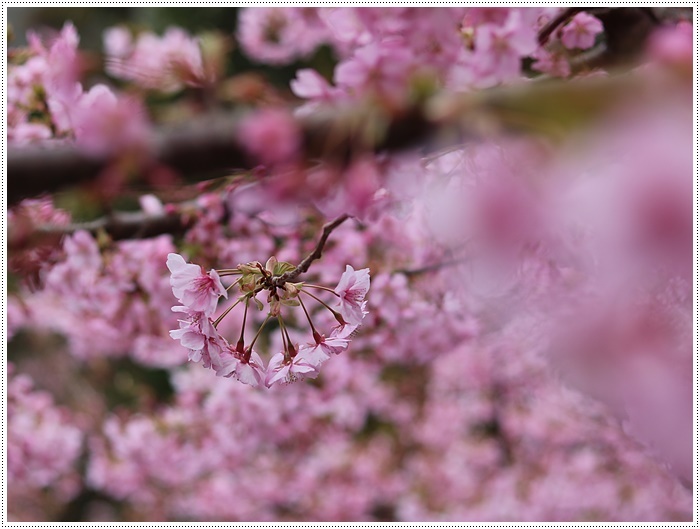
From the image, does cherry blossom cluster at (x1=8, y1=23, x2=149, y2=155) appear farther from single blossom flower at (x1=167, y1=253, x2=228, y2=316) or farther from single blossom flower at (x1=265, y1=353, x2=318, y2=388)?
single blossom flower at (x1=265, y1=353, x2=318, y2=388)

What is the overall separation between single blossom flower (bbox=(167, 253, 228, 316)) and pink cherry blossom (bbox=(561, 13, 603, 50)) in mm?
782

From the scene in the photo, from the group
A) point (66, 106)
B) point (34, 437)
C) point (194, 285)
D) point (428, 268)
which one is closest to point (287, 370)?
point (194, 285)

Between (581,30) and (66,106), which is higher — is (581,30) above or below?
above

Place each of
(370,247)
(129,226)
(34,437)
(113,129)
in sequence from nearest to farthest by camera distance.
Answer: (113,129) < (129,226) < (370,247) < (34,437)

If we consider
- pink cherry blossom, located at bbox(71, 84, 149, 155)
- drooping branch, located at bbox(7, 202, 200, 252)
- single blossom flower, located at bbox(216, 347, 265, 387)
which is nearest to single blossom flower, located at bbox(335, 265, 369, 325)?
single blossom flower, located at bbox(216, 347, 265, 387)

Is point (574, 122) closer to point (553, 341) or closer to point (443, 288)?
point (553, 341)

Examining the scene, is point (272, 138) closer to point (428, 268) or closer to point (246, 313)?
point (246, 313)

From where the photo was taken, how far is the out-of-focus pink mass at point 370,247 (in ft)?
1.27

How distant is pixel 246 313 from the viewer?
0.66 metres

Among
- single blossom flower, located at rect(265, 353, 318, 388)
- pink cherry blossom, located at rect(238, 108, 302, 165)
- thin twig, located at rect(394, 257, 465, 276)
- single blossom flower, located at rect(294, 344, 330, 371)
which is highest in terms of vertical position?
pink cherry blossom, located at rect(238, 108, 302, 165)

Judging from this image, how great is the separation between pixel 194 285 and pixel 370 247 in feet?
3.52

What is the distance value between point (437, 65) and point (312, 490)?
309 cm

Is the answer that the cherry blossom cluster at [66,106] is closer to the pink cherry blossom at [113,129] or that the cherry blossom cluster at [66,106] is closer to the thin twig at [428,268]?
the pink cherry blossom at [113,129]

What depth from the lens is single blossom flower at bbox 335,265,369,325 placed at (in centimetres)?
69
